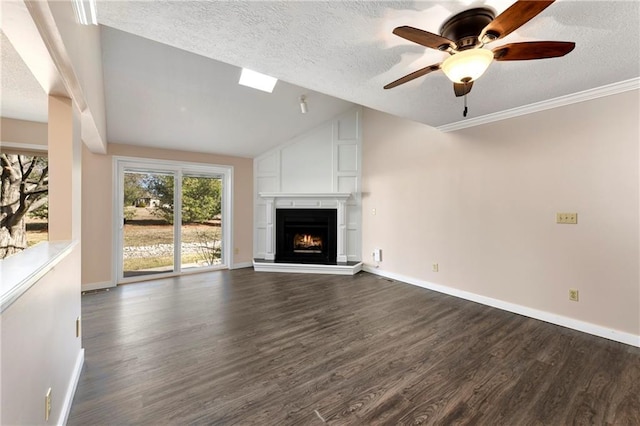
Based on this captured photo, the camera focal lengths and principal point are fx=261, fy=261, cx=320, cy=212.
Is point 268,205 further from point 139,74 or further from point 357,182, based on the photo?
point 139,74

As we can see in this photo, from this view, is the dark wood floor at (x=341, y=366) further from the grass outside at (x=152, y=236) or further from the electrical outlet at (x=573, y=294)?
the grass outside at (x=152, y=236)

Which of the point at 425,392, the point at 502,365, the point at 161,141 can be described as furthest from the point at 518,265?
the point at 161,141

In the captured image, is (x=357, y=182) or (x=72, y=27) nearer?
(x=72, y=27)

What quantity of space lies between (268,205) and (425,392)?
13.8 ft

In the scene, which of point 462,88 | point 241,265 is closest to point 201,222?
point 241,265

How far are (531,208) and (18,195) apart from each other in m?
5.93

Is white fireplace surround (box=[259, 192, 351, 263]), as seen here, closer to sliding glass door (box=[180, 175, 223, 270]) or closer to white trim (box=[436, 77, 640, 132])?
sliding glass door (box=[180, 175, 223, 270])

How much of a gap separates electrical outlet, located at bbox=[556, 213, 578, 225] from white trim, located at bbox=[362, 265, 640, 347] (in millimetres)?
1027

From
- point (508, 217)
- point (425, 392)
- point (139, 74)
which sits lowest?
point (425, 392)

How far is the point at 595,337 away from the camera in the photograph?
8.48 feet

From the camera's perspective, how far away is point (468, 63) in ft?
5.17

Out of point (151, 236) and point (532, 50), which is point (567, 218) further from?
point (151, 236)

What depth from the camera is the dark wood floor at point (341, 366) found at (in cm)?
163

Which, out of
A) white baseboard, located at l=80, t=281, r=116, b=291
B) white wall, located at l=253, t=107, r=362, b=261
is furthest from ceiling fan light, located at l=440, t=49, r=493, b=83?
white baseboard, located at l=80, t=281, r=116, b=291
